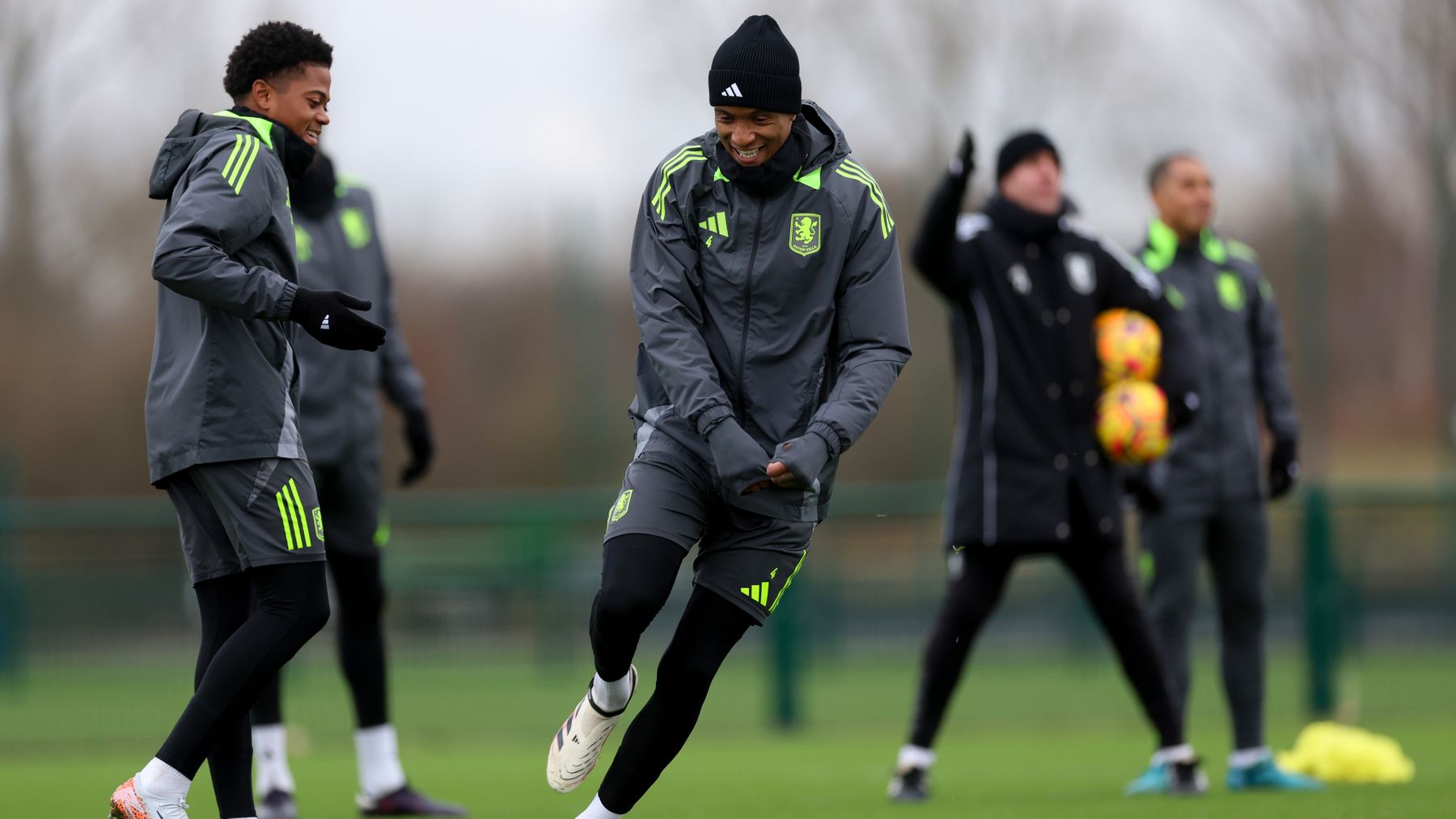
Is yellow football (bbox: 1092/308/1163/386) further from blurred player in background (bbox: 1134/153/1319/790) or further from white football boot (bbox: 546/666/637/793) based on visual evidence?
white football boot (bbox: 546/666/637/793)

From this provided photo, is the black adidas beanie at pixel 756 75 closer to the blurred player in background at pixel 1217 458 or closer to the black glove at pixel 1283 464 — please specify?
the blurred player in background at pixel 1217 458

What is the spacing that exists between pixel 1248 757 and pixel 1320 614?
4.45 m

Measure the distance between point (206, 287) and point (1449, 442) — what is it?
84.1 feet

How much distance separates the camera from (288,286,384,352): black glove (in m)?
5.06

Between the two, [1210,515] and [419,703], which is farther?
[419,703]

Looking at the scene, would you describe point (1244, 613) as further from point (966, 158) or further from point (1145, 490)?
point (966, 158)

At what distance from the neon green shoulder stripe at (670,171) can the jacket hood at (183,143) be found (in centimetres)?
116

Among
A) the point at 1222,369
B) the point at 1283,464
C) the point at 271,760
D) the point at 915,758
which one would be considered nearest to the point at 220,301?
the point at 271,760

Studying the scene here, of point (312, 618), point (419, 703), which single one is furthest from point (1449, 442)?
point (312, 618)

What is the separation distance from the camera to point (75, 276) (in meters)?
29.0

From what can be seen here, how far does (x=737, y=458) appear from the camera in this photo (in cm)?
492

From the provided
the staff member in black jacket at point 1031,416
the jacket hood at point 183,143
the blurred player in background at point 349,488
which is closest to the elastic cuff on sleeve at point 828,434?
the jacket hood at point 183,143

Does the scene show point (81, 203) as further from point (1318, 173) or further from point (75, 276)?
point (1318, 173)

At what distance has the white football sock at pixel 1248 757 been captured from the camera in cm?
759
